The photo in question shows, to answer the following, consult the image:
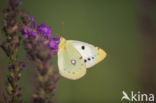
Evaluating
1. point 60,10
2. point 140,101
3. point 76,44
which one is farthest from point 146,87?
point 60,10

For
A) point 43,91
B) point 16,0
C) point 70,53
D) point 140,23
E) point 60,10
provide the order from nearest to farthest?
point 43,91, point 16,0, point 70,53, point 140,23, point 60,10

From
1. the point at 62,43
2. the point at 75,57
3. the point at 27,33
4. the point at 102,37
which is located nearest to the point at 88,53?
the point at 75,57

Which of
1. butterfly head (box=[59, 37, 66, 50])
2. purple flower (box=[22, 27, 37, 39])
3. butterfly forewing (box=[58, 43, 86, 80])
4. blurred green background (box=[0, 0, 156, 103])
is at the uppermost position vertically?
purple flower (box=[22, 27, 37, 39])

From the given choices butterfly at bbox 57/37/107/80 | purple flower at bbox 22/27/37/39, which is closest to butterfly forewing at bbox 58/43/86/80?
butterfly at bbox 57/37/107/80

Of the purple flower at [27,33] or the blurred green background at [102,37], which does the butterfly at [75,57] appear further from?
the blurred green background at [102,37]

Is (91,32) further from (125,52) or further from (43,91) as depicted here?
(43,91)

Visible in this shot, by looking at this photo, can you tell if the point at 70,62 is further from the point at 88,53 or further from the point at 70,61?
the point at 88,53

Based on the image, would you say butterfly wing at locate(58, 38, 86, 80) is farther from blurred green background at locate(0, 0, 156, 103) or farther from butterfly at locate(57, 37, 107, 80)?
blurred green background at locate(0, 0, 156, 103)
